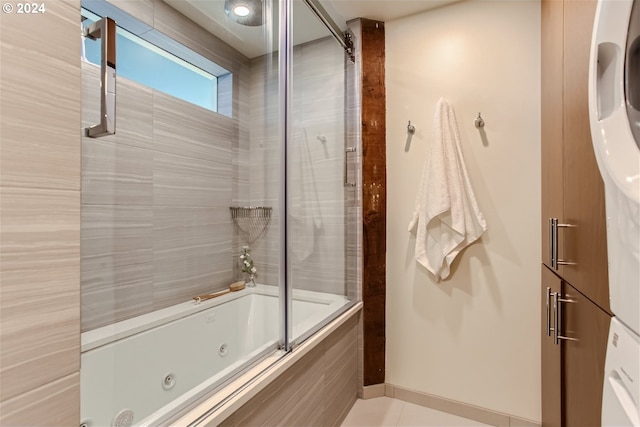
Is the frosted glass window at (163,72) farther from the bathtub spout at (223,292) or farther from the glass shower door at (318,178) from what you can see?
the bathtub spout at (223,292)

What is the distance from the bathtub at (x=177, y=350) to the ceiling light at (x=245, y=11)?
143cm

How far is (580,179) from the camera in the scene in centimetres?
98

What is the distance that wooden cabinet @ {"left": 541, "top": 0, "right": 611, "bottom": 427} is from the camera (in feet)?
2.83

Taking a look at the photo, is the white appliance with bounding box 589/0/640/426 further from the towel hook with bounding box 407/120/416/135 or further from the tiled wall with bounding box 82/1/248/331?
the tiled wall with bounding box 82/1/248/331

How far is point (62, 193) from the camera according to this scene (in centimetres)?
54

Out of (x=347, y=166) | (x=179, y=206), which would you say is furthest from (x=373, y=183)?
(x=179, y=206)

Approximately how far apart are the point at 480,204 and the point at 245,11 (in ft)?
5.50

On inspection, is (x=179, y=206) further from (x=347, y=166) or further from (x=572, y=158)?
(x=572, y=158)

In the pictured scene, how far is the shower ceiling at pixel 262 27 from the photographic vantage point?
1681 mm

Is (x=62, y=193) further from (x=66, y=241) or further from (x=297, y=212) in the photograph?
(x=297, y=212)

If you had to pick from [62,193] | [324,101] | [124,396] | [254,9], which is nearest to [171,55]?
[254,9]

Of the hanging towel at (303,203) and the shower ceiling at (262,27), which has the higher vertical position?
the shower ceiling at (262,27)

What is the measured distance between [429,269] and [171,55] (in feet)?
6.16

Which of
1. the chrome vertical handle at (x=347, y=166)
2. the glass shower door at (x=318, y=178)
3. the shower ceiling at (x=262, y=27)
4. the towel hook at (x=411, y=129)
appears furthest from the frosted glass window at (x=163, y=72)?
the towel hook at (x=411, y=129)
